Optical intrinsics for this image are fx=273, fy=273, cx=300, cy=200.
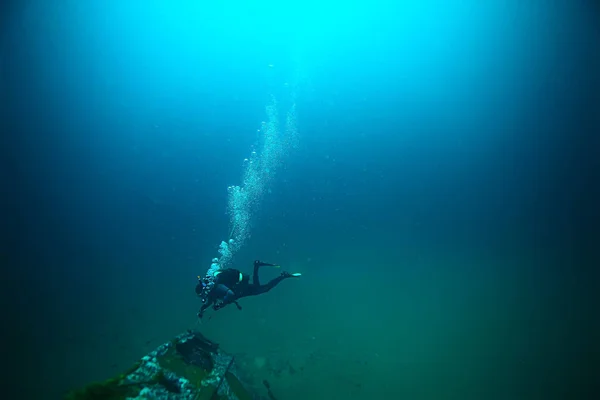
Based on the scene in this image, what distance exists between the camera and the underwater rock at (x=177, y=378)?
3.29m

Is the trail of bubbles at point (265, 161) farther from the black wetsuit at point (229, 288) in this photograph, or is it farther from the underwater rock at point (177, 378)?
the underwater rock at point (177, 378)

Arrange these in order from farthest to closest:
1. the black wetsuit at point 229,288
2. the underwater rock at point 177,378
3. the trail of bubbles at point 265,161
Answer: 1. the trail of bubbles at point 265,161
2. the black wetsuit at point 229,288
3. the underwater rock at point 177,378

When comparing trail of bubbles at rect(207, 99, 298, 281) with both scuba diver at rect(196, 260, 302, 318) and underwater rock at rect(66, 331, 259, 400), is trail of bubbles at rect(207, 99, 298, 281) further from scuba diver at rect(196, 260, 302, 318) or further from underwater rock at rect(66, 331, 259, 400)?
underwater rock at rect(66, 331, 259, 400)

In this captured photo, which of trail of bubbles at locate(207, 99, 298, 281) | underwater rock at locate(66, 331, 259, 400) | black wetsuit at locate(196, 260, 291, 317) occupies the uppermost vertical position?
trail of bubbles at locate(207, 99, 298, 281)

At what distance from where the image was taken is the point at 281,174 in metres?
21.9

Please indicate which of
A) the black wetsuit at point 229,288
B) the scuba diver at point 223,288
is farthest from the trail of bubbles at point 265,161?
the scuba diver at point 223,288

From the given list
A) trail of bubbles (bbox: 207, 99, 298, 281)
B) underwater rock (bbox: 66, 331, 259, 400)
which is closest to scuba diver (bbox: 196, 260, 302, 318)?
underwater rock (bbox: 66, 331, 259, 400)

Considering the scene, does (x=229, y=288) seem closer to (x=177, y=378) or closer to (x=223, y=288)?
(x=223, y=288)

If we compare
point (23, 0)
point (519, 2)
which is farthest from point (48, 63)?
point (519, 2)

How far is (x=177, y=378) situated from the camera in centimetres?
407

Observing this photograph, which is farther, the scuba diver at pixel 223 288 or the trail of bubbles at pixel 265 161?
the trail of bubbles at pixel 265 161

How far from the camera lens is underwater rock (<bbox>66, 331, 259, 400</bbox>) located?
10.8ft

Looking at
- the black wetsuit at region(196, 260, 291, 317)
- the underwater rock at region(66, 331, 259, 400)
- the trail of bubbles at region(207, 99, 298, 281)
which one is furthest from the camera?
the trail of bubbles at region(207, 99, 298, 281)

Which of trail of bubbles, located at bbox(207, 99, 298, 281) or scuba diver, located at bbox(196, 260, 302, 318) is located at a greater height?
trail of bubbles, located at bbox(207, 99, 298, 281)
